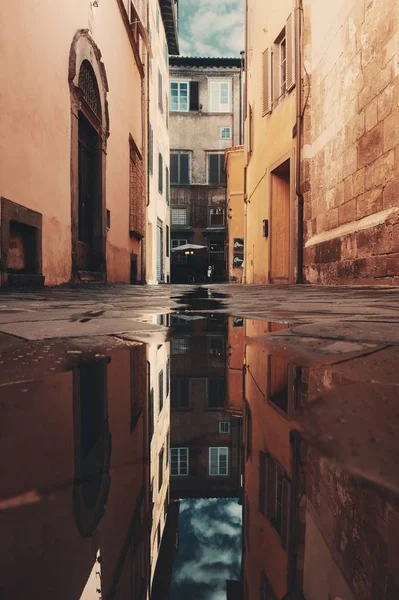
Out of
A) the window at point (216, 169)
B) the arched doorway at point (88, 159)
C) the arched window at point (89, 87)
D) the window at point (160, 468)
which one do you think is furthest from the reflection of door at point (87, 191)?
the window at point (216, 169)

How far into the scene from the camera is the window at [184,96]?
24766 mm

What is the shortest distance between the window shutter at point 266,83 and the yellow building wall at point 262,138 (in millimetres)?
153

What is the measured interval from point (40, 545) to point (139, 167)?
1181 centimetres

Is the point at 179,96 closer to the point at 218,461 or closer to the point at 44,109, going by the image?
the point at 44,109

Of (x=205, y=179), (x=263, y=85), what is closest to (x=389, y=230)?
(x=263, y=85)

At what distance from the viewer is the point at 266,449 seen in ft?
1.89

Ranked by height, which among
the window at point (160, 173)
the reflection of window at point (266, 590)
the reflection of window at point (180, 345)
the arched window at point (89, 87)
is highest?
the window at point (160, 173)

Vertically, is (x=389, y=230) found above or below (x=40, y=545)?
above

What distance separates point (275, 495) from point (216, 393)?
0.41m

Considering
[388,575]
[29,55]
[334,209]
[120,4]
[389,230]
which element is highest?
[120,4]

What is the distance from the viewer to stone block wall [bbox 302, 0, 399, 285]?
4.98 metres

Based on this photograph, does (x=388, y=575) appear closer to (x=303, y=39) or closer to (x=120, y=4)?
(x=303, y=39)

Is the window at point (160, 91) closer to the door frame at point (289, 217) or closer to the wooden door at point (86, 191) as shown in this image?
the door frame at point (289, 217)

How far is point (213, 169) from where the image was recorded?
82.7ft
